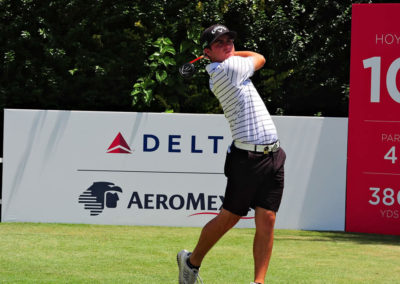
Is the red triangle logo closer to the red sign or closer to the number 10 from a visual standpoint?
the red sign

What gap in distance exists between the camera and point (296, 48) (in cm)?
1178

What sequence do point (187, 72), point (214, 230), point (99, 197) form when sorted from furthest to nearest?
point (99, 197) < point (187, 72) < point (214, 230)

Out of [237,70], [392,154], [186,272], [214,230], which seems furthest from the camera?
[392,154]

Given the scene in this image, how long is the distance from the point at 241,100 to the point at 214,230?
36.2 inches

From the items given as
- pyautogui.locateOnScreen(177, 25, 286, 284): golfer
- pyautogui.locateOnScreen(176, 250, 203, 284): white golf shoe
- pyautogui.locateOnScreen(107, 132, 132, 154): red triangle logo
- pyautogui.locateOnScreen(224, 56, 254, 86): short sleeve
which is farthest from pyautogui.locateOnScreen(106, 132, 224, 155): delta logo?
pyautogui.locateOnScreen(224, 56, 254, 86): short sleeve

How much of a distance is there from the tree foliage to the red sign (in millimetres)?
2047

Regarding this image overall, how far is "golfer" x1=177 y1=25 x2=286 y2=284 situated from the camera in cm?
530

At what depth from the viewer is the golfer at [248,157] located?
530 cm

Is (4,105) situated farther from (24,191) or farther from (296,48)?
(296,48)

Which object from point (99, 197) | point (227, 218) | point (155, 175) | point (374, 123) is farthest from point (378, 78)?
point (227, 218)

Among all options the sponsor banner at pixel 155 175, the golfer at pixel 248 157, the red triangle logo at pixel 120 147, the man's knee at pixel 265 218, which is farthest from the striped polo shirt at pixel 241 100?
the red triangle logo at pixel 120 147

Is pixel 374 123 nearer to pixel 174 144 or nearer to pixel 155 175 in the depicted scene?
pixel 174 144

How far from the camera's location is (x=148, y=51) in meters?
11.8

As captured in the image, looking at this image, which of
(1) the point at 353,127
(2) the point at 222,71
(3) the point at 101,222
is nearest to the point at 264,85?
(1) the point at 353,127
